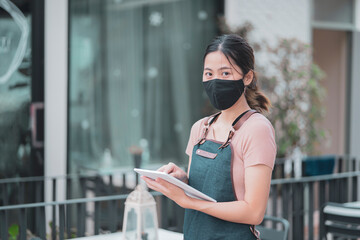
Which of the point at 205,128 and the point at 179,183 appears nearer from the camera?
the point at 179,183

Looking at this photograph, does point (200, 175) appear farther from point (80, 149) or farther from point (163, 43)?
point (163, 43)

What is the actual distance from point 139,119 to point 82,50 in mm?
1097

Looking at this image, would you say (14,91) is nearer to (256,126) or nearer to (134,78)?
(134,78)

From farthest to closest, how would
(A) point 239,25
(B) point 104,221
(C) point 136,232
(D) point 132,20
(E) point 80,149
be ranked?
1. (A) point 239,25
2. (D) point 132,20
3. (E) point 80,149
4. (B) point 104,221
5. (C) point 136,232

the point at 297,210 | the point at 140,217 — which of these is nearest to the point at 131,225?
the point at 140,217

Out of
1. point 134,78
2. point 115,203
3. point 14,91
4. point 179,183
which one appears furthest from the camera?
point 134,78

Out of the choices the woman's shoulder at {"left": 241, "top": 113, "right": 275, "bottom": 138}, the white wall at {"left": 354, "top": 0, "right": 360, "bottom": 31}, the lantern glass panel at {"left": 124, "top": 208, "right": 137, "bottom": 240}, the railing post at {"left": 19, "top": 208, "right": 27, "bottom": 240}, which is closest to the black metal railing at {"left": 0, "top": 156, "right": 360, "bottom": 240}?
the railing post at {"left": 19, "top": 208, "right": 27, "bottom": 240}

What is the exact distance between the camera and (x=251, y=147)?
5.84 feet

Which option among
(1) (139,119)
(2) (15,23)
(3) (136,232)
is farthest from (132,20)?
(3) (136,232)

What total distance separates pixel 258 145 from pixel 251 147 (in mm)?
25

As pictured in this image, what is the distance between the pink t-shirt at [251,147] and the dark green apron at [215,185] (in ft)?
0.06

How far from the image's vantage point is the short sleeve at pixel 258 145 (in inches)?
69.4

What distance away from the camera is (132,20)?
19.9ft

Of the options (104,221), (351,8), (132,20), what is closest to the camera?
(104,221)
